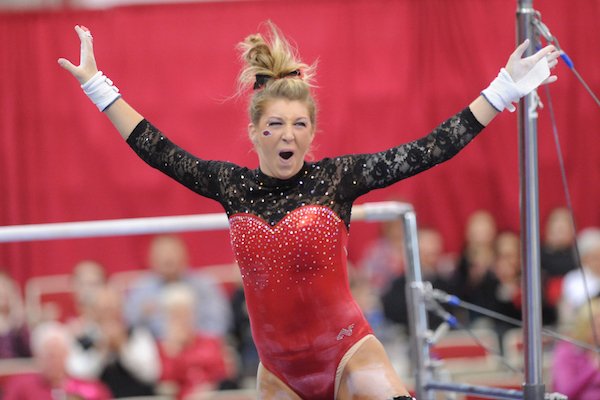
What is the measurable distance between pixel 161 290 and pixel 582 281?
2.82 metres

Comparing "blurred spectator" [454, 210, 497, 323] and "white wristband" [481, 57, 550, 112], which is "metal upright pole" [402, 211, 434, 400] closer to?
"white wristband" [481, 57, 550, 112]

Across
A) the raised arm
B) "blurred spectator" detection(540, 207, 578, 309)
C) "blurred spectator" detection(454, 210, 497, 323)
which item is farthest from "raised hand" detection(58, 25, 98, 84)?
"blurred spectator" detection(540, 207, 578, 309)

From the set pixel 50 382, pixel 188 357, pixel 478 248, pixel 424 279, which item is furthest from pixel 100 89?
pixel 478 248

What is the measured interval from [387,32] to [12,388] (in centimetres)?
445

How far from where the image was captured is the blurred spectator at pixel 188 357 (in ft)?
18.2

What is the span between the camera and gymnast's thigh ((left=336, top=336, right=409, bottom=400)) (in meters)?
2.94

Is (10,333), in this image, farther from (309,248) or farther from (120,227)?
(309,248)

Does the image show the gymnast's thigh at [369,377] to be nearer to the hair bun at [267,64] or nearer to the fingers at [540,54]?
the hair bun at [267,64]

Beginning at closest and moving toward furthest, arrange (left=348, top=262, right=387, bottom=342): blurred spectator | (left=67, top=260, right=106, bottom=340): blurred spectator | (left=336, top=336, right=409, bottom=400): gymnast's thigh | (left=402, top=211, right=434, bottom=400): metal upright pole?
(left=336, top=336, right=409, bottom=400): gymnast's thigh, (left=402, top=211, right=434, bottom=400): metal upright pole, (left=67, top=260, right=106, bottom=340): blurred spectator, (left=348, top=262, right=387, bottom=342): blurred spectator

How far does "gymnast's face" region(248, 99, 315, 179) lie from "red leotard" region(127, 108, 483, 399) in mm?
48

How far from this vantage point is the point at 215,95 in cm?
814

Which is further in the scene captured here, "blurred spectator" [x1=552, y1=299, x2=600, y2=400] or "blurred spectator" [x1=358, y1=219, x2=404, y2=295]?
"blurred spectator" [x1=358, y1=219, x2=404, y2=295]

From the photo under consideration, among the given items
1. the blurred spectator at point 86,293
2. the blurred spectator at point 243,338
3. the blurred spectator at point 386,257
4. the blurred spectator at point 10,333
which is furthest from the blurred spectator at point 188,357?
the blurred spectator at point 386,257

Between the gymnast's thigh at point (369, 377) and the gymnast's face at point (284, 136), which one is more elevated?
the gymnast's face at point (284, 136)
